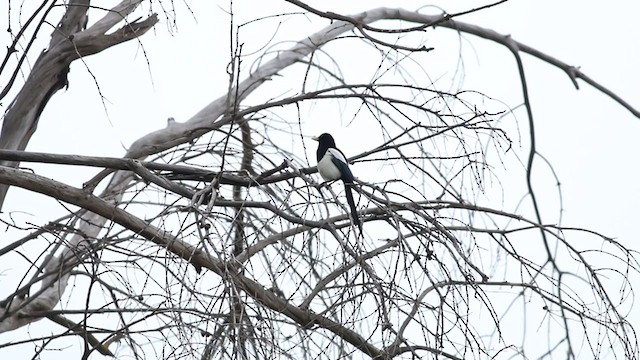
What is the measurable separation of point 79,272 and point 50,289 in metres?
0.37

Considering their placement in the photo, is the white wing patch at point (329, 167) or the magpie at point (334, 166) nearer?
the magpie at point (334, 166)

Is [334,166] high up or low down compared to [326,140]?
down

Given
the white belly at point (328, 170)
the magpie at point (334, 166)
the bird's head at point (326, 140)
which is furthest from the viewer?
the bird's head at point (326, 140)

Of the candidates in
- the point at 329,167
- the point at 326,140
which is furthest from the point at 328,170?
the point at 326,140

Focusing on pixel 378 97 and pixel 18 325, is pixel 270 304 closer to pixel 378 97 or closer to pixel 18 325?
pixel 378 97

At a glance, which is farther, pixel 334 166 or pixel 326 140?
pixel 326 140

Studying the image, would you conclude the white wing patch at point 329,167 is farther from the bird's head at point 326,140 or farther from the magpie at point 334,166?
the bird's head at point 326,140

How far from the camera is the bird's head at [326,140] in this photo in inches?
201

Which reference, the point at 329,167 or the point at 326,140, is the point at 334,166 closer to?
the point at 329,167

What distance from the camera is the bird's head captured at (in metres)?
5.11

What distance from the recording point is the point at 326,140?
5156 mm

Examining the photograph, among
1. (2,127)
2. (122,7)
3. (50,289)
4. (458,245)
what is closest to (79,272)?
(50,289)

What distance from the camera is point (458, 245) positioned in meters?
3.31

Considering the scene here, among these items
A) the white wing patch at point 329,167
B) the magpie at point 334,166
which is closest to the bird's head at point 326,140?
the magpie at point 334,166
